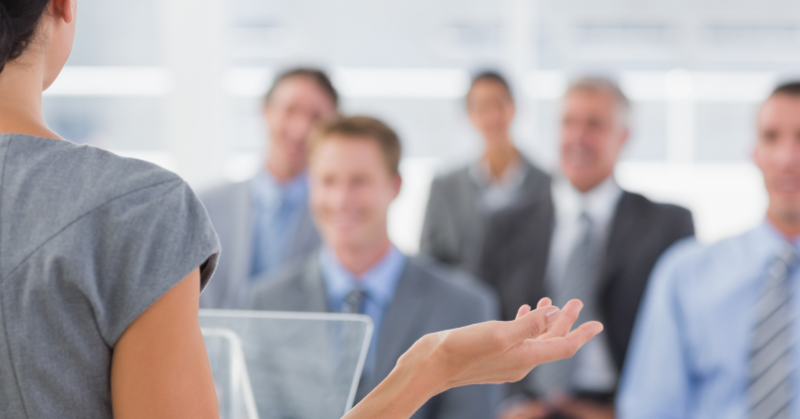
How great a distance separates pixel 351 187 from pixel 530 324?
60.9 inches

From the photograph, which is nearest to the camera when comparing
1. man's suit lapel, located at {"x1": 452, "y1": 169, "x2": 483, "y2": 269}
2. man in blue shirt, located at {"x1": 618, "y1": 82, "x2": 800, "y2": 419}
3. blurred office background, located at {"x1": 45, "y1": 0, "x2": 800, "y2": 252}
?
man in blue shirt, located at {"x1": 618, "y1": 82, "x2": 800, "y2": 419}

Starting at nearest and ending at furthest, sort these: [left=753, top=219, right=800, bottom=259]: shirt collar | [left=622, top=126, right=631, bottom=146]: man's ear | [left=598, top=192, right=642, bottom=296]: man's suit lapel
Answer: [left=753, top=219, right=800, bottom=259]: shirt collar
[left=598, top=192, right=642, bottom=296]: man's suit lapel
[left=622, top=126, right=631, bottom=146]: man's ear

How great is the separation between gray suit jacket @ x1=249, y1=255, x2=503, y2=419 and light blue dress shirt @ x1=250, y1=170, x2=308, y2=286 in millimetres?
598

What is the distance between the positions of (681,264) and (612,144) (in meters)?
0.66

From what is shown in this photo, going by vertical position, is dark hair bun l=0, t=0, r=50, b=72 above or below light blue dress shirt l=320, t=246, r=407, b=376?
above

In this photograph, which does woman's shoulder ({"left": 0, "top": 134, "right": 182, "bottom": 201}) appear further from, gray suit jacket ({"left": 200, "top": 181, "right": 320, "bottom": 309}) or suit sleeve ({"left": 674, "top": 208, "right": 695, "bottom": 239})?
suit sleeve ({"left": 674, "top": 208, "right": 695, "bottom": 239})

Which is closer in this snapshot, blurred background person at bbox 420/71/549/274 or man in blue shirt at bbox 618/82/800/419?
man in blue shirt at bbox 618/82/800/419

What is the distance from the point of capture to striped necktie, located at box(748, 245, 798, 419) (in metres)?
1.78

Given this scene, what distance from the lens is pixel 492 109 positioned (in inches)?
125

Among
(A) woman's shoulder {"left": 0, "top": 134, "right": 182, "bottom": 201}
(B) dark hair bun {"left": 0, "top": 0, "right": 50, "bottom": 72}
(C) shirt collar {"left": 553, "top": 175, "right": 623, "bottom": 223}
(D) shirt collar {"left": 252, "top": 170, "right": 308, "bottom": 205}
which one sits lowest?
(C) shirt collar {"left": 553, "top": 175, "right": 623, "bottom": 223}

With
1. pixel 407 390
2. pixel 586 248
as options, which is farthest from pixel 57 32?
pixel 586 248

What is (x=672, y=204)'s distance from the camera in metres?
2.38

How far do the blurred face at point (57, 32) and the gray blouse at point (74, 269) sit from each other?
111mm

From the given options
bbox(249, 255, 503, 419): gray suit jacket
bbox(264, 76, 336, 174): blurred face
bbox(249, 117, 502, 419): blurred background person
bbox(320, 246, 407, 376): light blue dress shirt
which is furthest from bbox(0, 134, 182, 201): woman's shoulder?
bbox(264, 76, 336, 174): blurred face
